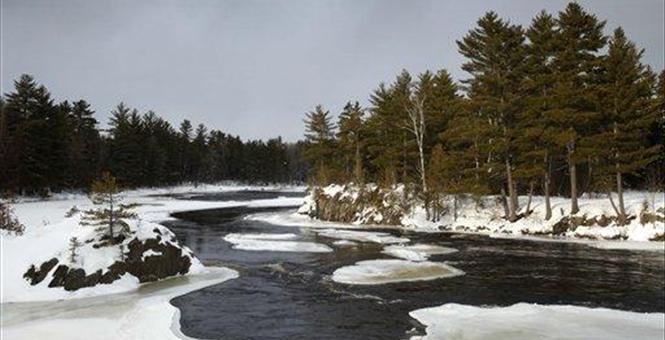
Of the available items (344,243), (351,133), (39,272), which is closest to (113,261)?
(39,272)

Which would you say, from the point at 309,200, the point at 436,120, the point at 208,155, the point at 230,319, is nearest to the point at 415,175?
the point at 436,120

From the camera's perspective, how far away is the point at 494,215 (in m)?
45.4

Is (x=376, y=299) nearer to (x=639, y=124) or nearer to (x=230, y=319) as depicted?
(x=230, y=319)

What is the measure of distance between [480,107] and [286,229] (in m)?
17.4

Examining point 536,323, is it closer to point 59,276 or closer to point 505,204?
point 59,276

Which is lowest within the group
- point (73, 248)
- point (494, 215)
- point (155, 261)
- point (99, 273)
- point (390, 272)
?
point (390, 272)

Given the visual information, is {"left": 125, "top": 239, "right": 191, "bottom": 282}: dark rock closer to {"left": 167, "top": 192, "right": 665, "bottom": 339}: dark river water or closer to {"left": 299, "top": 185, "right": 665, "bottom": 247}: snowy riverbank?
{"left": 167, "top": 192, "right": 665, "bottom": 339}: dark river water

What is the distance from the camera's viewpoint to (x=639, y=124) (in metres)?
36.4

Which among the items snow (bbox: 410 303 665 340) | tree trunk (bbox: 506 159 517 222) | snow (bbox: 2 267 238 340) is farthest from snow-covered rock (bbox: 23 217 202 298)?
tree trunk (bbox: 506 159 517 222)

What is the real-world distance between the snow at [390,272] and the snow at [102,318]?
6.04 meters

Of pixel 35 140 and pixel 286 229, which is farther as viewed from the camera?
pixel 35 140

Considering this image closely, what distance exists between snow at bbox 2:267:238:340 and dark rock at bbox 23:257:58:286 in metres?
1.87

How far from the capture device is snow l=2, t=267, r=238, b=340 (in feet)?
45.6

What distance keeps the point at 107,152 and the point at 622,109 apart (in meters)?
85.9
